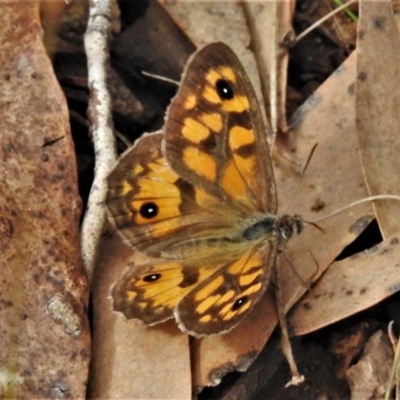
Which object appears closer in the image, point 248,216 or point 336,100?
point 248,216

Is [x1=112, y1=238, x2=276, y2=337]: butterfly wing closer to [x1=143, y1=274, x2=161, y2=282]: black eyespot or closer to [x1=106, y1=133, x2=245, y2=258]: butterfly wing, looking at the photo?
[x1=143, y1=274, x2=161, y2=282]: black eyespot

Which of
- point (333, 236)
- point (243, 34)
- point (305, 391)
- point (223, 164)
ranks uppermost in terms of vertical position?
point (243, 34)

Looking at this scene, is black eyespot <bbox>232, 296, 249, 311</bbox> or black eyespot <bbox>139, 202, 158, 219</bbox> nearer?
black eyespot <bbox>232, 296, 249, 311</bbox>

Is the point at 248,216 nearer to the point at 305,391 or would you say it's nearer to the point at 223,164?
the point at 223,164

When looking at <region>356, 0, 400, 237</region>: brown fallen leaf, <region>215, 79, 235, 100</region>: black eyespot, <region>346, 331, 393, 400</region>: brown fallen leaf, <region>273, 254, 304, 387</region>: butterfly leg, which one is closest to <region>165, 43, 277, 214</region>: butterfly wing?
<region>215, 79, 235, 100</region>: black eyespot

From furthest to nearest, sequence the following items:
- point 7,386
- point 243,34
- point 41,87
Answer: point 243,34, point 41,87, point 7,386

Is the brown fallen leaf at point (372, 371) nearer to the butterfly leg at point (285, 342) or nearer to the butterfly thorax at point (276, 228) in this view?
the butterfly leg at point (285, 342)

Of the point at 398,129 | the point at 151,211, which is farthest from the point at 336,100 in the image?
the point at 151,211

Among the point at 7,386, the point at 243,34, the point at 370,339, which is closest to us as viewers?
the point at 7,386
